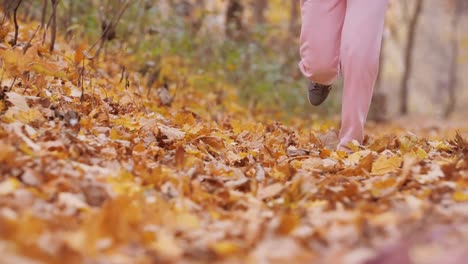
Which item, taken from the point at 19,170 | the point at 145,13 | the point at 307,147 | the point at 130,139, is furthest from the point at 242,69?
the point at 19,170

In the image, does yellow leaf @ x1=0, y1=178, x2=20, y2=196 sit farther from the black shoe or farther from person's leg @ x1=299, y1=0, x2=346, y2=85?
the black shoe

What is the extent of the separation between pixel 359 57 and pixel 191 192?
1421mm

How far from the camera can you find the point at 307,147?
3.48 metres

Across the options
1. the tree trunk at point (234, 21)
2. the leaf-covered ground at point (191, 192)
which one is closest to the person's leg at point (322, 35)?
the leaf-covered ground at point (191, 192)

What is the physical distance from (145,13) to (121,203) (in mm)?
4706

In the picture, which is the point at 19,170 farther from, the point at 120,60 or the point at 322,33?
the point at 120,60

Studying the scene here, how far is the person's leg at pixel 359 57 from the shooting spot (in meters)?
3.11

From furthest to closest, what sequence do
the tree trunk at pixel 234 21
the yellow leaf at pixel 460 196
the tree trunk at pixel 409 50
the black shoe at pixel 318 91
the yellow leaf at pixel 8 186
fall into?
the tree trunk at pixel 409 50
the tree trunk at pixel 234 21
the black shoe at pixel 318 91
the yellow leaf at pixel 460 196
the yellow leaf at pixel 8 186

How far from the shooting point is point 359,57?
316cm

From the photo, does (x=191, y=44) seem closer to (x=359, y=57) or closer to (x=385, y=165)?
(x=359, y=57)

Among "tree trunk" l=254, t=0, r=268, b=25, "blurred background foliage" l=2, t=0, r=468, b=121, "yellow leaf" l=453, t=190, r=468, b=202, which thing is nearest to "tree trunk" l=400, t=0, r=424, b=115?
"blurred background foliage" l=2, t=0, r=468, b=121

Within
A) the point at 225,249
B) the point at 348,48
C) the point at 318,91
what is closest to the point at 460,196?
the point at 225,249

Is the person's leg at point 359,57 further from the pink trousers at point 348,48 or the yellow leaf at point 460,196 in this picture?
the yellow leaf at point 460,196

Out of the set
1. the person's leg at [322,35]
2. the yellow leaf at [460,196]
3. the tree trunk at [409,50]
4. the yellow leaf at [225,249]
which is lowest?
the tree trunk at [409,50]
